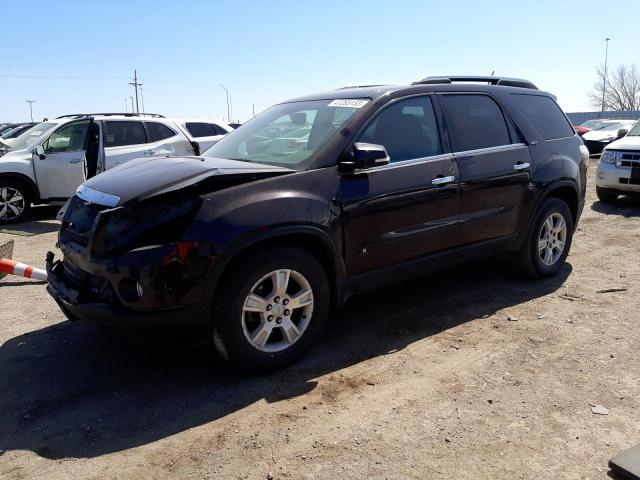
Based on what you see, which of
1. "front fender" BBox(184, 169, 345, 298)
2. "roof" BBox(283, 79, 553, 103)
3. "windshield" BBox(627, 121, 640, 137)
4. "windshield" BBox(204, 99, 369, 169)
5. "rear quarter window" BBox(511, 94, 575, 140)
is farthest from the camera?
"windshield" BBox(627, 121, 640, 137)

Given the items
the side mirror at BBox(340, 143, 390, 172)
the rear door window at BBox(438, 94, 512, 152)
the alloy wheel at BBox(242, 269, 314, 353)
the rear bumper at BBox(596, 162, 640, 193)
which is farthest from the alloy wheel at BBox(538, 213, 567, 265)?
the rear bumper at BBox(596, 162, 640, 193)

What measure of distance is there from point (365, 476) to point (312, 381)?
102 cm

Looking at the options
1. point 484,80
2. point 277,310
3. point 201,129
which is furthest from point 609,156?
point 277,310

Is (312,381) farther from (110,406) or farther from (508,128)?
(508,128)

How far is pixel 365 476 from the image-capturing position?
268 cm

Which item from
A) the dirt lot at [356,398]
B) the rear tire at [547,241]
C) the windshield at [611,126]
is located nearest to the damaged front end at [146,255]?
the dirt lot at [356,398]

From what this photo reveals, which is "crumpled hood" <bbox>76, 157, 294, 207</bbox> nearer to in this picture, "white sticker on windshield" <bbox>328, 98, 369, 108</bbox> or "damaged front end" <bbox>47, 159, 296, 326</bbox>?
"damaged front end" <bbox>47, 159, 296, 326</bbox>

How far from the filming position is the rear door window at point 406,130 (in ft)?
14.0

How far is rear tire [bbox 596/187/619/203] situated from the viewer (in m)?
10.3

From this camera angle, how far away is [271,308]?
3.60 meters

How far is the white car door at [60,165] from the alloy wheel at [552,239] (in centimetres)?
760

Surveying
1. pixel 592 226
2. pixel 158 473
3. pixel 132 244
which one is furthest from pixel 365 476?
pixel 592 226

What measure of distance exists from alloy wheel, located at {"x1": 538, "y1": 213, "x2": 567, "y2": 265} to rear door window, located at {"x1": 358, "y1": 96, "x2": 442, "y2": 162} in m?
1.71

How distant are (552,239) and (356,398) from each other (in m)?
3.22
